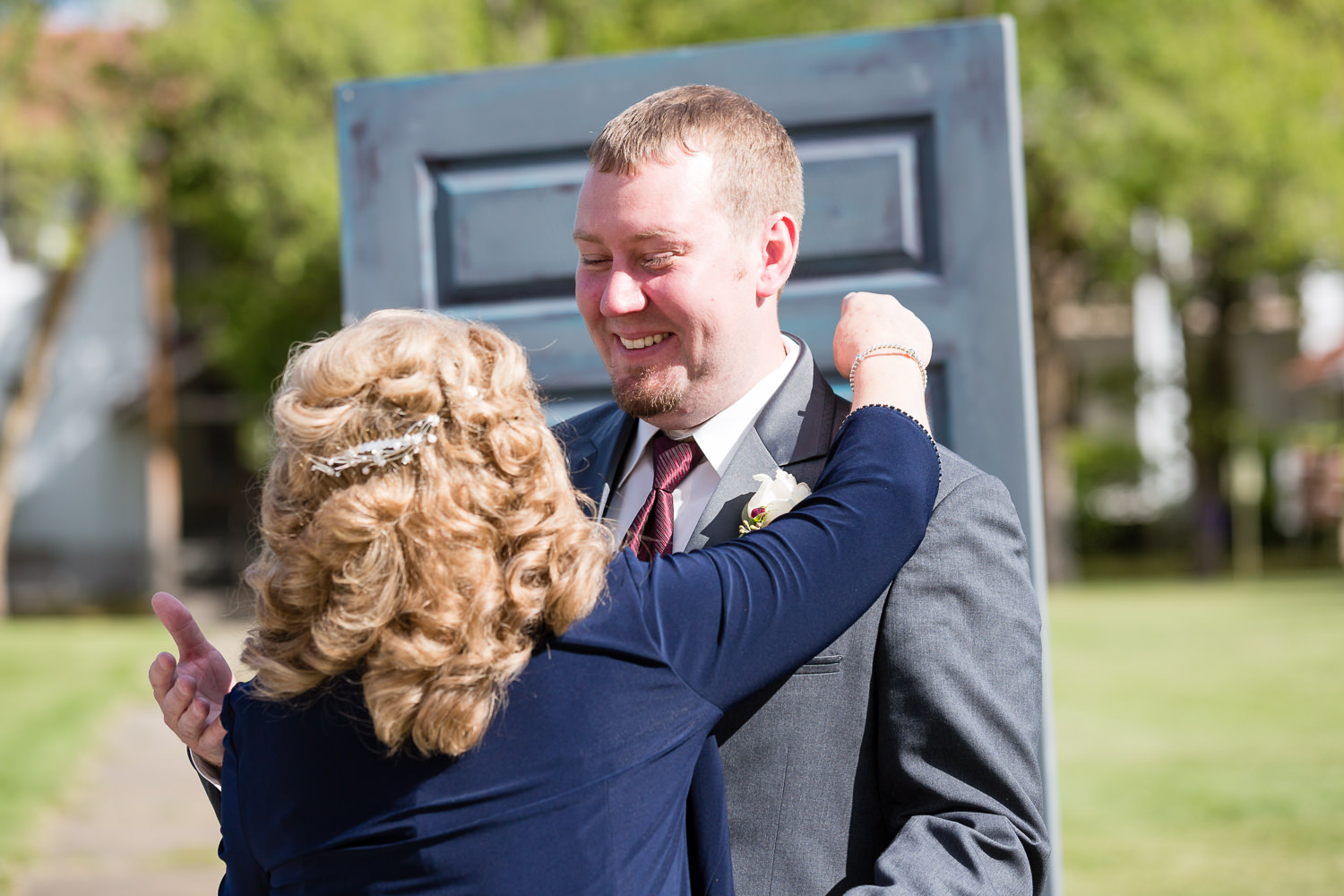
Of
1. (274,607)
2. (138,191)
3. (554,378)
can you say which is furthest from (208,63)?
(274,607)

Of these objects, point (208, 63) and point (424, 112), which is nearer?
point (424, 112)

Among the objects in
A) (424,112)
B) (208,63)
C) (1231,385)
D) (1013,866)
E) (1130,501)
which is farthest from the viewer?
(1130,501)

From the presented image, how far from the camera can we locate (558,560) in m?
1.55

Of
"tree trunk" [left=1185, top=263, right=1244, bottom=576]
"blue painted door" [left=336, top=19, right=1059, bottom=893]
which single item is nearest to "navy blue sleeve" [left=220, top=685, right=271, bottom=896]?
"blue painted door" [left=336, top=19, right=1059, bottom=893]

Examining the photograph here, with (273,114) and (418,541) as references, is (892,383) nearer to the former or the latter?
(418,541)

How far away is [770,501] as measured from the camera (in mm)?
1988

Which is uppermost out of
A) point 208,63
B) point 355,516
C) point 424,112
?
point 208,63

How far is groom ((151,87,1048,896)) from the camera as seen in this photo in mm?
1797

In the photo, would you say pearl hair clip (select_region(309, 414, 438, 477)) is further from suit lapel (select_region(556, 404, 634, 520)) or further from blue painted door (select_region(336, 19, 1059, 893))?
blue painted door (select_region(336, 19, 1059, 893))

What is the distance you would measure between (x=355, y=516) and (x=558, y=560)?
24 centimetres

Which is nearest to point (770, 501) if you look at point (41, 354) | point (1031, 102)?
point (1031, 102)

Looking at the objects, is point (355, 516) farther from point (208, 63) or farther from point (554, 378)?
point (208, 63)

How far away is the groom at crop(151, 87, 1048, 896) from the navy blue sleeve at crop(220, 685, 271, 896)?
18cm

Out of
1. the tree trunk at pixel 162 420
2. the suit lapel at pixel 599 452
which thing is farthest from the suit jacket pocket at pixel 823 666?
the tree trunk at pixel 162 420
